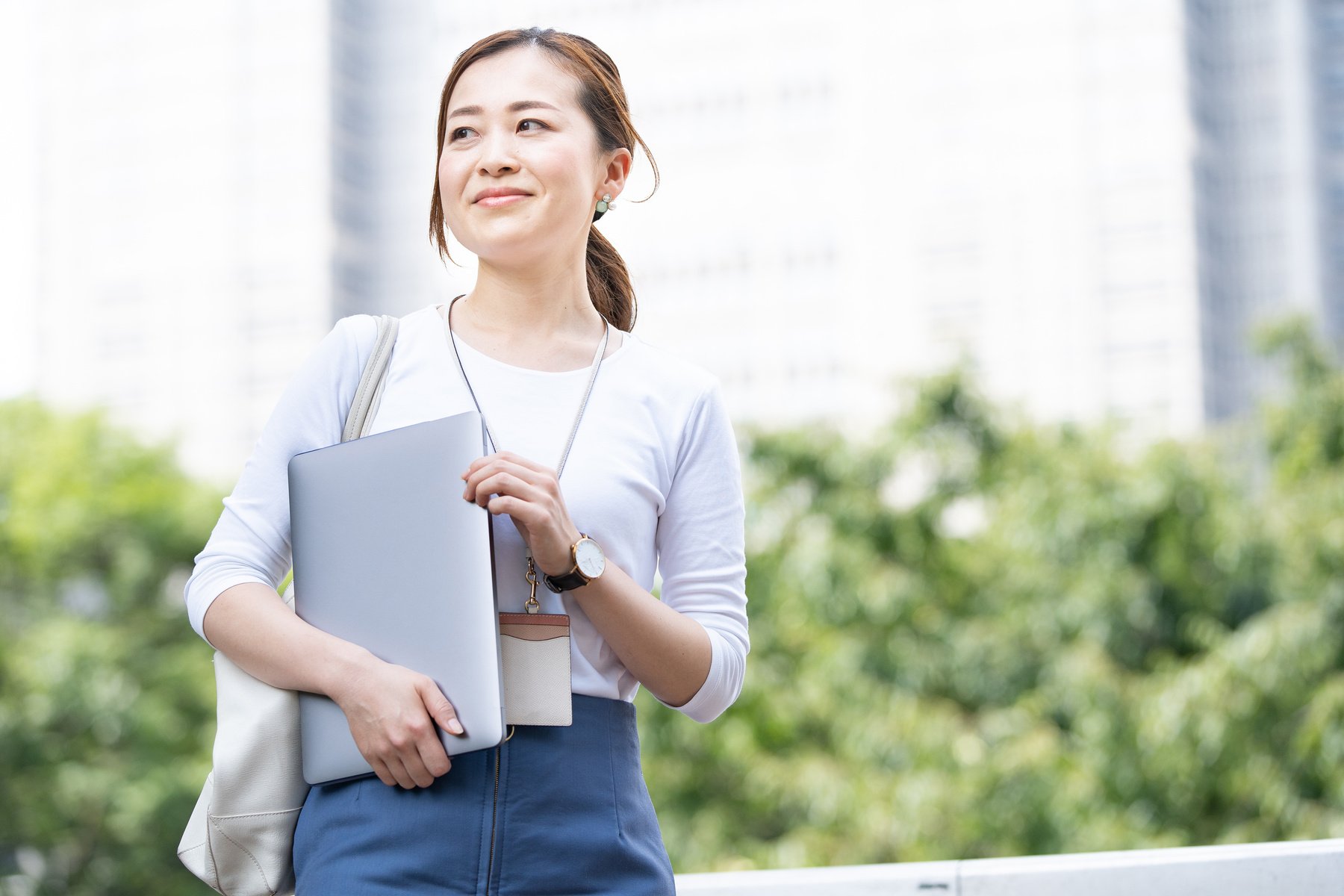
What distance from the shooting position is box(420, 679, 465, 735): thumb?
1.23m

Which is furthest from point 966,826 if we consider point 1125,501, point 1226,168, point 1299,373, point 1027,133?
point 1226,168

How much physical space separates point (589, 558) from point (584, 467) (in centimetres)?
13

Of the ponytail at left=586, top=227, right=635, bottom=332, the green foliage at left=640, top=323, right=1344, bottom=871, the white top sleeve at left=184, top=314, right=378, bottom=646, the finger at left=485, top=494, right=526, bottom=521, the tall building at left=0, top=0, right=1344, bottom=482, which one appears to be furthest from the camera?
the tall building at left=0, top=0, right=1344, bottom=482

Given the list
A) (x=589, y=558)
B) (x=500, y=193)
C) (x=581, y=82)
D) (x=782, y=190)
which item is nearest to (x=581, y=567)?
(x=589, y=558)

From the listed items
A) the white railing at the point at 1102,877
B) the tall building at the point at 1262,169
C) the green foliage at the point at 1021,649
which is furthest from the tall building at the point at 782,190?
the white railing at the point at 1102,877

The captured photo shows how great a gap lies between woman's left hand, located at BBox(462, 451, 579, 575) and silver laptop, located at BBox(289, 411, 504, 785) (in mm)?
37

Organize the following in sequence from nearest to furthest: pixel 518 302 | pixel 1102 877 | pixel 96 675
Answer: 1. pixel 518 302
2. pixel 1102 877
3. pixel 96 675

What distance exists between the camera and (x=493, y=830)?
1.26 m

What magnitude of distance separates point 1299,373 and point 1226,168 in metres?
44.3

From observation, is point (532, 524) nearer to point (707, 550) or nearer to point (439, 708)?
point (439, 708)

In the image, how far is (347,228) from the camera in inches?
2167

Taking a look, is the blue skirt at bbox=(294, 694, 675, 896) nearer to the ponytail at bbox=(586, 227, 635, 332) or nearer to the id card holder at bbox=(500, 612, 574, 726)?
the id card holder at bbox=(500, 612, 574, 726)

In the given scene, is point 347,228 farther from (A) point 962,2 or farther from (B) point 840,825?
(B) point 840,825

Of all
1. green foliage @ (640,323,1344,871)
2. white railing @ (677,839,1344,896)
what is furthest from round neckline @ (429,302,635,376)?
green foliage @ (640,323,1344,871)
